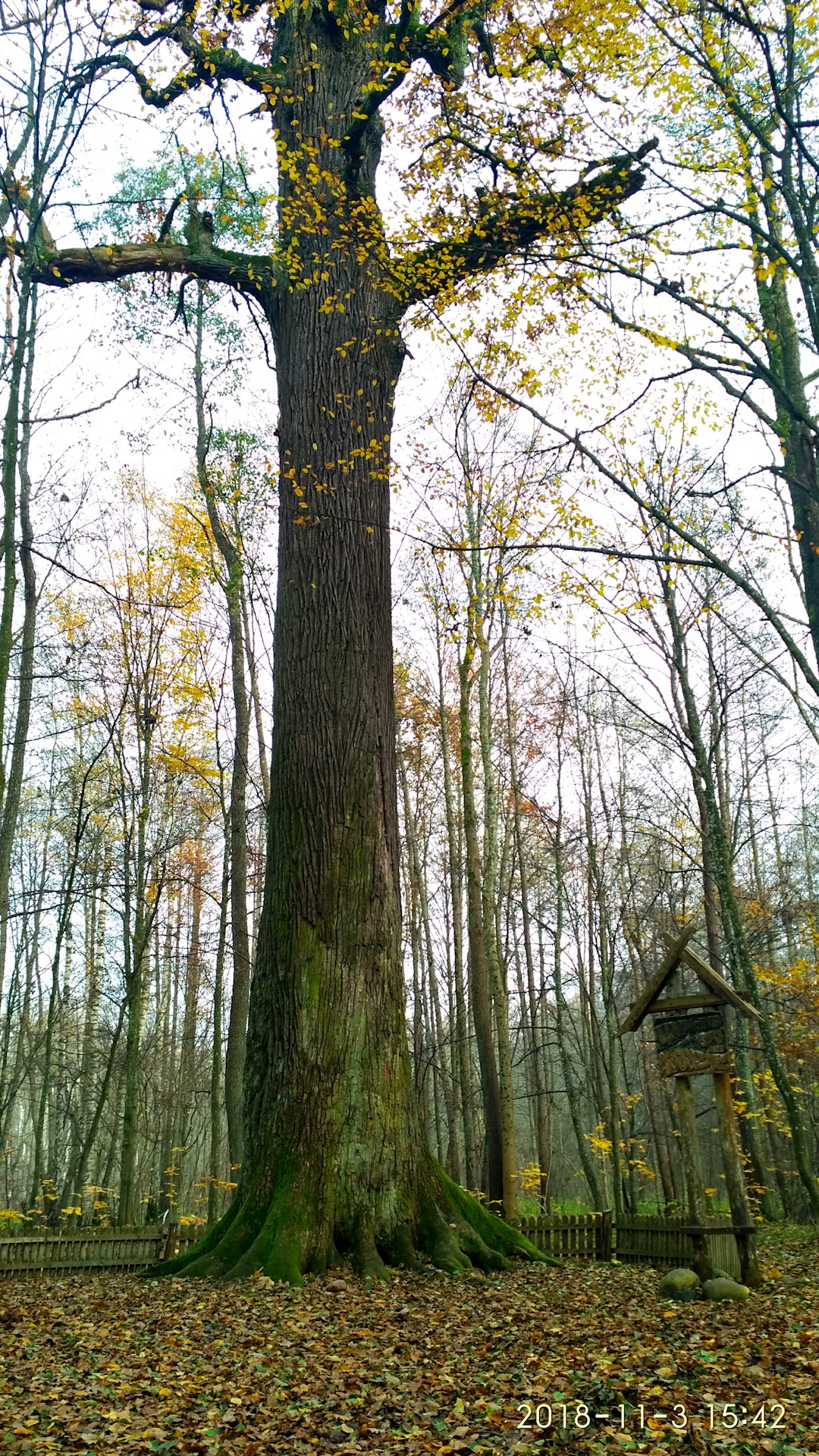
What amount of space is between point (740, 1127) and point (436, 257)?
512 inches

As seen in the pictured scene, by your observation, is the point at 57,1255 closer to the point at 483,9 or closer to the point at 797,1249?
the point at 797,1249

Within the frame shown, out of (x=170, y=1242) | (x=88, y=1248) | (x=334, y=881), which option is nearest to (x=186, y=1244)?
(x=170, y=1242)

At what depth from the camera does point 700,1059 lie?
24.1ft

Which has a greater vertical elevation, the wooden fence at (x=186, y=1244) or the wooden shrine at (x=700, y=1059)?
the wooden shrine at (x=700, y=1059)

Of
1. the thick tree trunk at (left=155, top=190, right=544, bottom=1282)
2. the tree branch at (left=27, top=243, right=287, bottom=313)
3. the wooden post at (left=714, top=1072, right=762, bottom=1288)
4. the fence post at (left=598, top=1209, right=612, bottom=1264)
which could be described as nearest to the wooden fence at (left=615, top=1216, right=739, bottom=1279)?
the fence post at (left=598, top=1209, right=612, bottom=1264)

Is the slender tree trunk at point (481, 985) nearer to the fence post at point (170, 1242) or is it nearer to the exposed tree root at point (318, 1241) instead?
the fence post at point (170, 1242)

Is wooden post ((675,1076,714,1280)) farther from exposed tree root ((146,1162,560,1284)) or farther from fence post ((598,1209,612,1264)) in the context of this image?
fence post ((598,1209,612,1264))

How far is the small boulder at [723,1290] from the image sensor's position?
247 inches

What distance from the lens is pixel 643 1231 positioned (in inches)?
367

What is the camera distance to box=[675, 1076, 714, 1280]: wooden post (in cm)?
700

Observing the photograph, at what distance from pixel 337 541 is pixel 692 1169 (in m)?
6.16

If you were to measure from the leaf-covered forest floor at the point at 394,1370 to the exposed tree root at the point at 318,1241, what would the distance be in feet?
0.49

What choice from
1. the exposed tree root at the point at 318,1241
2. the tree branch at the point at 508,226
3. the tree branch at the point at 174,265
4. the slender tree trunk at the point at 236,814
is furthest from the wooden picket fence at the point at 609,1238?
the tree branch at the point at 174,265

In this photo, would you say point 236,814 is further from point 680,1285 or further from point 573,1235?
point 680,1285
